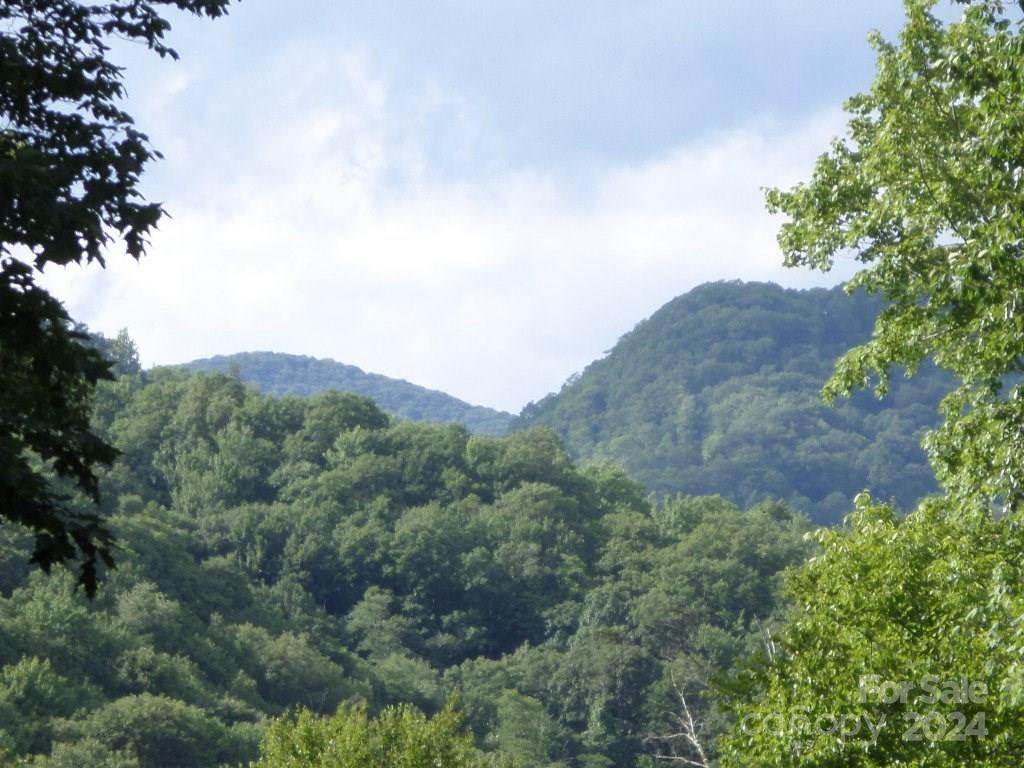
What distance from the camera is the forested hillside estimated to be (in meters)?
57.8

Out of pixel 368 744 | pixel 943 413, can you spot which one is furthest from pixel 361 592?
pixel 943 413

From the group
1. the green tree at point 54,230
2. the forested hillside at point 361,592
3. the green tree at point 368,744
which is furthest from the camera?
the forested hillside at point 361,592

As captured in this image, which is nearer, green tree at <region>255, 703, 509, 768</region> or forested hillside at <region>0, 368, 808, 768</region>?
green tree at <region>255, 703, 509, 768</region>

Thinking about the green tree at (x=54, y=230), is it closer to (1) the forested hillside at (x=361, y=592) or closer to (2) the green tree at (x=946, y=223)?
(2) the green tree at (x=946, y=223)

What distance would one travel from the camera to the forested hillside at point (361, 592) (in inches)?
2277

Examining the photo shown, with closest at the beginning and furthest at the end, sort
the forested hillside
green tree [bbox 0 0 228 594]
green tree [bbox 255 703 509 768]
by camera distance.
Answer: green tree [bbox 0 0 228 594], green tree [bbox 255 703 509 768], the forested hillside

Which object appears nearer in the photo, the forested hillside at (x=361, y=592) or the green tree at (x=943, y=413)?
the green tree at (x=943, y=413)

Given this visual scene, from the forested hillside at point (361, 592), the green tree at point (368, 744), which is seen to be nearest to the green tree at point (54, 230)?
the green tree at point (368, 744)

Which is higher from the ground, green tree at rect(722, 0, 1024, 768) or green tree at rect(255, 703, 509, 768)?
green tree at rect(722, 0, 1024, 768)

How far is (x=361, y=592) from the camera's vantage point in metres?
86.2

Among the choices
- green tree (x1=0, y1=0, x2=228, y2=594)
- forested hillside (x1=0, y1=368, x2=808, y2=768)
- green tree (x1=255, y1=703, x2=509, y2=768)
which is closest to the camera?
green tree (x1=0, y1=0, x2=228, y2=594)

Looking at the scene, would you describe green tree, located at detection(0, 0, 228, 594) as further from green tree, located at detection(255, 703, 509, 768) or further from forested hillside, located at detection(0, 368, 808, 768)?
forested hillside, located at detection(0, 368, 808, 768)

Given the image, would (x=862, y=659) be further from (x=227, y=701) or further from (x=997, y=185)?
(x=227, y=701)

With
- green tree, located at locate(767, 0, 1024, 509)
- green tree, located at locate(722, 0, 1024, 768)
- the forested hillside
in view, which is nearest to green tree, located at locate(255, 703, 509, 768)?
green tree, located at locate(722, 0, 1024, 768)
